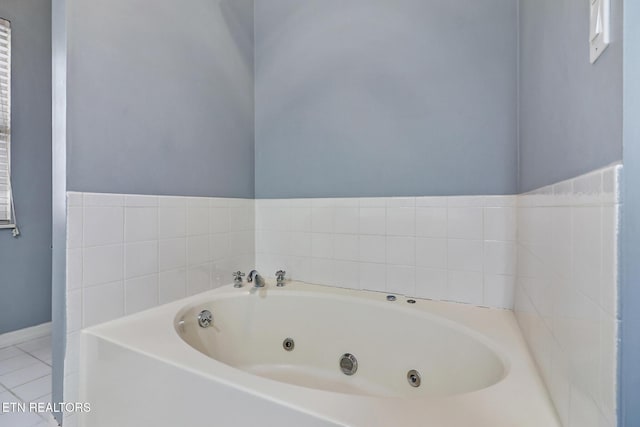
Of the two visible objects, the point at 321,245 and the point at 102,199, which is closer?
the point at 102,199

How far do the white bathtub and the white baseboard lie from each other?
160 centimetres

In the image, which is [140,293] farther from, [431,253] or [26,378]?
[431,253]

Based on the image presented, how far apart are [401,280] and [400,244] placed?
183mm

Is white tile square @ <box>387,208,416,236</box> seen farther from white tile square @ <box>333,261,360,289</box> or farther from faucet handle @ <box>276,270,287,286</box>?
faucet handle @ <box>276,270,287,286</box>

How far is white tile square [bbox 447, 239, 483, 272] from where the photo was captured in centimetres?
134

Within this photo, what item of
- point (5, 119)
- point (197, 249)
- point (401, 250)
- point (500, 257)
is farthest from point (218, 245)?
point (5, 119)

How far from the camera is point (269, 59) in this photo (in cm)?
186

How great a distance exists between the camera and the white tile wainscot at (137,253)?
3.43ft

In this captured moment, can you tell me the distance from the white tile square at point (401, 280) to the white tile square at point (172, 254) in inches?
40.5

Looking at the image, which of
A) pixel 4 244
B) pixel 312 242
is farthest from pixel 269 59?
pixel 4 244

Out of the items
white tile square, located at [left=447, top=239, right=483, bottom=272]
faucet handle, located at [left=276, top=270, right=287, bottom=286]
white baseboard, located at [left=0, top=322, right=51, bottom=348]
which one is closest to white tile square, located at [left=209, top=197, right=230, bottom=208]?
faucet handle, located at [left=276, top=270, right=287, bottom=286]

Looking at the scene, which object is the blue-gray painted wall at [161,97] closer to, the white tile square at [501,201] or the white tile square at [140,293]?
the white tile square at [140,293]

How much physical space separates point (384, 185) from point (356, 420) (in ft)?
3.72

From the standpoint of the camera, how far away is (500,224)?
4.28 ft
